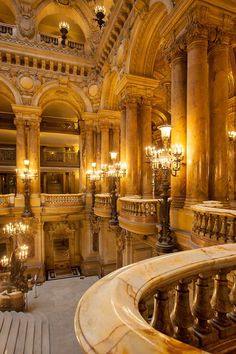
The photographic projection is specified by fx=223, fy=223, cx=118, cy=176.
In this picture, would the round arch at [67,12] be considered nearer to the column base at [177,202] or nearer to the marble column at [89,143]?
the marble column at [89,143]

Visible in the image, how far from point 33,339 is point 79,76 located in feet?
47.0

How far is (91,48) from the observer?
1472cm

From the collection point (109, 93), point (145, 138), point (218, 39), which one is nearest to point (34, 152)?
point (109, 93)

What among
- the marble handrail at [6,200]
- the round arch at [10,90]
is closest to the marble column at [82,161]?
the round arch at [10,90]

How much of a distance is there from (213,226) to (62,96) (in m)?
13.9

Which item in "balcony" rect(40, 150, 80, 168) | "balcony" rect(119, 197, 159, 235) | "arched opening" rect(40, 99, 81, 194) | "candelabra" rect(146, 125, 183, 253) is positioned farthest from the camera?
"balcony" rect(40, 150, 80, 168)

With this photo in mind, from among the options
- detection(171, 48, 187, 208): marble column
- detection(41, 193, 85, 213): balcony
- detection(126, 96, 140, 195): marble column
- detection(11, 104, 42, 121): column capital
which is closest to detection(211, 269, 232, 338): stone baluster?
detection(171, 48, 187, 208): marble column

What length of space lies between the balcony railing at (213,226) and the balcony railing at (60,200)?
10.9 m

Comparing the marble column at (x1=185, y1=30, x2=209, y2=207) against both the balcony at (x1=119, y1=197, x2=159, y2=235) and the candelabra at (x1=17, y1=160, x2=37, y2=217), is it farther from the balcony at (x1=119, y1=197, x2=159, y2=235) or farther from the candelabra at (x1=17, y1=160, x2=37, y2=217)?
the candelabra at (x1=17, y1=160, x2=37, y2=217)

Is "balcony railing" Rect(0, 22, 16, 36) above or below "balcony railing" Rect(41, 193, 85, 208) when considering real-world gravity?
above

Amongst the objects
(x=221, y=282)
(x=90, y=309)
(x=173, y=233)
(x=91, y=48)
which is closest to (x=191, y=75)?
(x=173, y=233)

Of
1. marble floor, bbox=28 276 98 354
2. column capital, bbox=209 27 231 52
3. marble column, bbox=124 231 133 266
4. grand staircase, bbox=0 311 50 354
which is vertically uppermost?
column capital, bbox=209 27 231 52

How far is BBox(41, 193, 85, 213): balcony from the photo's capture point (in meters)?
14.4

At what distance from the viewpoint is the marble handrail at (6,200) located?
13165mm
